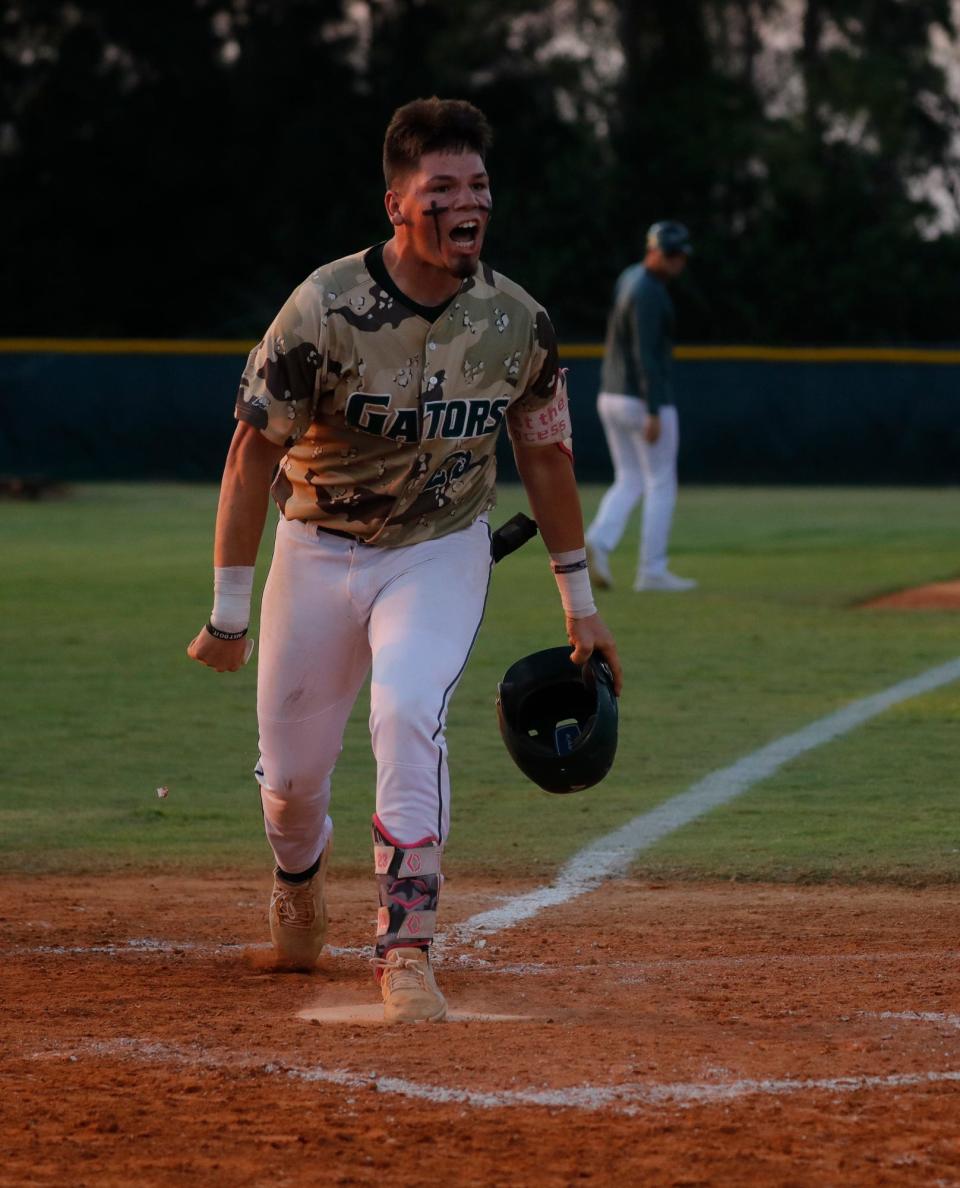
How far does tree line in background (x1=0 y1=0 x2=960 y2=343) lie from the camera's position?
122 ft

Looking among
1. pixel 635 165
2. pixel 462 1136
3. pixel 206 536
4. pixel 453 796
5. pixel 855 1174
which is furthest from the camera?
pixel 635 165

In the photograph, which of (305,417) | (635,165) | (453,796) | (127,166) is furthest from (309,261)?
(305,417)

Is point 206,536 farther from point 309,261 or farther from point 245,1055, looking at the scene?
point 309,261

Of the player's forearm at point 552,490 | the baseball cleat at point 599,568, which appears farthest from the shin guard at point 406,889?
the baseball cleat at point 599,568

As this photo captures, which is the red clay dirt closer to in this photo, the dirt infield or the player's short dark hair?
the dirt infield

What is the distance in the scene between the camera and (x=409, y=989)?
14.6 feet

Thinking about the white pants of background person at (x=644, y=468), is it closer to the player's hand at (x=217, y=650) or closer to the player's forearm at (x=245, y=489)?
the player's hand at (x=217, y=650)

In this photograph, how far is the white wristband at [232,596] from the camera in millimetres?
4703

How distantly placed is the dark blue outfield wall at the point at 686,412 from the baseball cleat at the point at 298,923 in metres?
20.8

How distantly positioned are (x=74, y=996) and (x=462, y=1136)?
1.46m

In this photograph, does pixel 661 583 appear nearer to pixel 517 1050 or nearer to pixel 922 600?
pixel 922 600

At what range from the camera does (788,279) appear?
38.9 meters

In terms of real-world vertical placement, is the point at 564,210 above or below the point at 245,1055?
above

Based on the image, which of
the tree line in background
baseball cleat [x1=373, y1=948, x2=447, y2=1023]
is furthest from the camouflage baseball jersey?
the tree line in background
